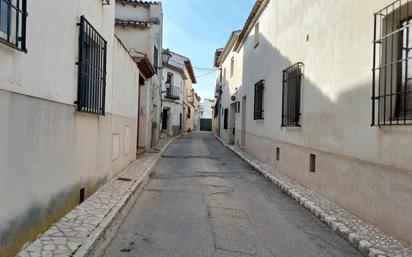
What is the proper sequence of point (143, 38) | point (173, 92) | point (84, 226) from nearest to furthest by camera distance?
point (84, 226)
point (143, 38)
point (173, 92)

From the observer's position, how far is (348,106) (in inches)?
263

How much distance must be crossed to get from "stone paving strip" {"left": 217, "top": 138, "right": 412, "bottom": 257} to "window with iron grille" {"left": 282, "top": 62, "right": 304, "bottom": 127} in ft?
6.17

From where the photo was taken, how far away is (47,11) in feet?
15.8

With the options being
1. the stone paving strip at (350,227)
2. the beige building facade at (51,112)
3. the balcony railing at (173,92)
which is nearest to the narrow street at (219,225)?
the stone paving strip at (350,227)

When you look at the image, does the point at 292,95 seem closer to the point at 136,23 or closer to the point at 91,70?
the point at 91,70

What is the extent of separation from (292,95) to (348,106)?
3.79 meters

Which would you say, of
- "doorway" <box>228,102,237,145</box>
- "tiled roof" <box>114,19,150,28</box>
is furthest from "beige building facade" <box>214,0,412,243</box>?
"doorway" <box>228,102,237,145</box>

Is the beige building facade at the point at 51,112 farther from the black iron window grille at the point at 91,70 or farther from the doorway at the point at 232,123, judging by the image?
the doorway at the point at 232,123

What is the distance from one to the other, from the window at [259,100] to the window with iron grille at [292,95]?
335cm

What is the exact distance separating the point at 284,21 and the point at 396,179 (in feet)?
24.5

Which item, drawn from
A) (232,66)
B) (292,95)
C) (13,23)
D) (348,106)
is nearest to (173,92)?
(232,66)

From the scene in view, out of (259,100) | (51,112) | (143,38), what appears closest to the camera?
(51,112)

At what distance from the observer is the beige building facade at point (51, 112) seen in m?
3.95

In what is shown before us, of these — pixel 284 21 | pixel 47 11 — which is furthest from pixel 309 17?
pixel 47 11
